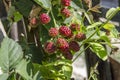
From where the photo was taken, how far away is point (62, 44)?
878mm

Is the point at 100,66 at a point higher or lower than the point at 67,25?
lower

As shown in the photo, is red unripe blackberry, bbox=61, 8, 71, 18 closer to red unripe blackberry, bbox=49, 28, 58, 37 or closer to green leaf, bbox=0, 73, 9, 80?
red unripe blackberry, bbox=49, 28, 58, 37

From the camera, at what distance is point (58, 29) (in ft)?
3.00

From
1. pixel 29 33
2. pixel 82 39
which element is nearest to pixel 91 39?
pixel 82 39

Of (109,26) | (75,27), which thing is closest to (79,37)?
(75,27)

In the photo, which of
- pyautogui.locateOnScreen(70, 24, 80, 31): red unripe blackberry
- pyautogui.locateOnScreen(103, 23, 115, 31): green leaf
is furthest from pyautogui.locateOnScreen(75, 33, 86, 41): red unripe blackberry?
pyautogui.locateOnScreen(103, 23, 115, 31): green leaf

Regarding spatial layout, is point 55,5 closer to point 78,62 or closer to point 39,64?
point 39,64

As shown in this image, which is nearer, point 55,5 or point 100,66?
point 55,5

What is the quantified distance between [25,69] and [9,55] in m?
0.05

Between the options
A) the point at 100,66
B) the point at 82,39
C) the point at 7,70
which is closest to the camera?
the point at 7,70

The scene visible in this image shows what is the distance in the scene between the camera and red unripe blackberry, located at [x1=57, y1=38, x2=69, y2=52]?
879 millimetres

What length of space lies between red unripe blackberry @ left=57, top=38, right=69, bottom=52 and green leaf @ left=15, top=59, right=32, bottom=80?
0.08 m

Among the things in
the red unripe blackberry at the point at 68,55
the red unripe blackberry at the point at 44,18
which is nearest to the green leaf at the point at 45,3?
the red unripe blackberry at the point at 44,18

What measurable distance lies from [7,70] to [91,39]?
271 mm
